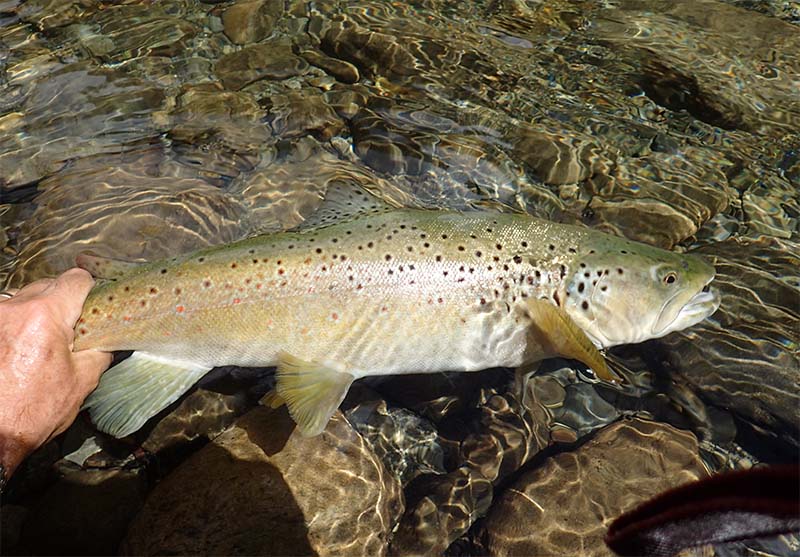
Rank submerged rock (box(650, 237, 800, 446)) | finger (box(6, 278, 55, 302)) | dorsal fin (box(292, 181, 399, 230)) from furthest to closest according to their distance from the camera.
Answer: submerged rock (box(650, 237, 800, 446)) < dorsal fin (box(292, 181, 399, 230)) < finger (box(6, 278, 55, 302))

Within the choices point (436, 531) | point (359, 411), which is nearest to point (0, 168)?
point (359, 411)

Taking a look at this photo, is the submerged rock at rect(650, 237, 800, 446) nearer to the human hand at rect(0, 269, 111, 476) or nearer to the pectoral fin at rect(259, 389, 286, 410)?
the pectoral fin at rect(259, 389, 286, 410)

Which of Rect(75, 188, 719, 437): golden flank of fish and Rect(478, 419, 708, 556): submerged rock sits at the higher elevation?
Rect(75, 188, 719, 437): golden flank of fish

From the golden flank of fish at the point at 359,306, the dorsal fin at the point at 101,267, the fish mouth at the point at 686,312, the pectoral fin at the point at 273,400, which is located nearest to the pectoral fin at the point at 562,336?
the golden flank of fish at the point at 359,306

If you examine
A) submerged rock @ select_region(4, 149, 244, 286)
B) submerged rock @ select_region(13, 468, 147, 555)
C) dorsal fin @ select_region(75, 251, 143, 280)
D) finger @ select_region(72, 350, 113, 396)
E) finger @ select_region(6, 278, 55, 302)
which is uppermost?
dorsal fin @ select_region(75, 251, 143, 280)

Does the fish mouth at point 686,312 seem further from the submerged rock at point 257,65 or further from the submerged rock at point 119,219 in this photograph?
the submerged rock at point 257,65

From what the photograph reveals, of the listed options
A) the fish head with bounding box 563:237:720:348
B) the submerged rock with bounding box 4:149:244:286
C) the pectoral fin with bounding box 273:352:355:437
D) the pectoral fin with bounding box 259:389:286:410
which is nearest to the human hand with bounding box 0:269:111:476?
the submerged rock with bounding box 4:149:244:286

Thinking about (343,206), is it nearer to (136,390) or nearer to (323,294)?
(323,294)
